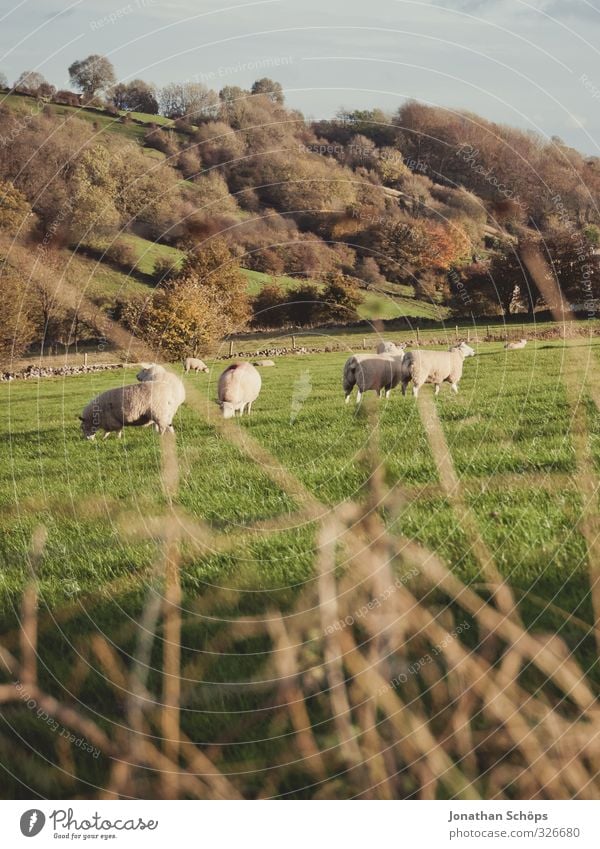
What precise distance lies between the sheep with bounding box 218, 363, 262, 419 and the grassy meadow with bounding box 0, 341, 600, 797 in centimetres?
93

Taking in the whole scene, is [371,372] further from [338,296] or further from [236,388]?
[236,388]

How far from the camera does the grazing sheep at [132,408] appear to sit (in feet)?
52.5

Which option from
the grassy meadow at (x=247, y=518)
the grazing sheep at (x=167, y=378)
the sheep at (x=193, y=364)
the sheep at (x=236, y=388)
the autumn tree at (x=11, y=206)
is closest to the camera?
the grassy meadow at (x=247, y=518)

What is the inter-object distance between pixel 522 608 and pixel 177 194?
1092 centimetres

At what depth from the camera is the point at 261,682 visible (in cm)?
318

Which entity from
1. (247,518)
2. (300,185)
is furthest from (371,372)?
(247,518)

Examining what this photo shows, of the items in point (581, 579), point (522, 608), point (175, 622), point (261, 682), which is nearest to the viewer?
point (175, 622)

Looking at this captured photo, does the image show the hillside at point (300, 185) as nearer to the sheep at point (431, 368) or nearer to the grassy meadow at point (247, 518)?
the sheep at point (431, 368)

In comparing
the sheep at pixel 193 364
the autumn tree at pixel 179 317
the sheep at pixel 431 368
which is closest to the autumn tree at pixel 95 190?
the autumn tree at pixel 179 317

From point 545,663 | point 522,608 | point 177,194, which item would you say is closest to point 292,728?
point 545,663

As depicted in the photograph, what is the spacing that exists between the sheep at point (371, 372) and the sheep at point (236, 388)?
7.57 feet

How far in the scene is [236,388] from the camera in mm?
17844

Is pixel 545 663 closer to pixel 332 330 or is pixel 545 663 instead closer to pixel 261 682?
pixel 261 682

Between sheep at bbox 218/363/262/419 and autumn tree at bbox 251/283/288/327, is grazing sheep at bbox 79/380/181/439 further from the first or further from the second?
autumn tree at bbox 251/283/288/327
